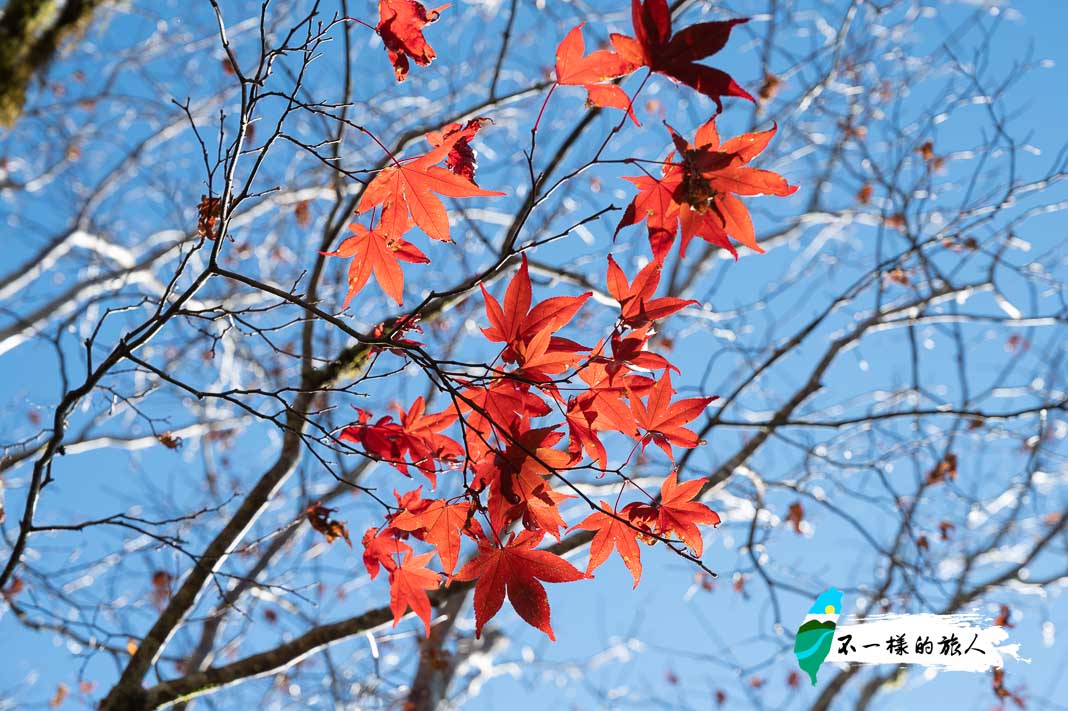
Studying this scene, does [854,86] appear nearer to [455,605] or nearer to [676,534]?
[455,605]

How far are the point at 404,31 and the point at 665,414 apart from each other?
2.00 feet

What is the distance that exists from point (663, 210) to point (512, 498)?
0.39m

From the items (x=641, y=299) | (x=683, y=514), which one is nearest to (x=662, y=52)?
(x=641, y=299)

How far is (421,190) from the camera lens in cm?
104

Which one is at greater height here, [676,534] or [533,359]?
[533,359]

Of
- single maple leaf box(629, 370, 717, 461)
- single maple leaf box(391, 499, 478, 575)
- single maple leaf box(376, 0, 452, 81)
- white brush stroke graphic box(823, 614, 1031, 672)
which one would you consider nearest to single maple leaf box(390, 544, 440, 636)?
single maple leaf box(391, 499, 478, 575)

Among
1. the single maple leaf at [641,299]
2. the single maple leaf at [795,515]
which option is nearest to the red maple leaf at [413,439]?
the single maple leaf at [641,299]

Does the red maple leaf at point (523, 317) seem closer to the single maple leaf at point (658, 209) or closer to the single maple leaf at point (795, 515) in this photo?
the single maple leaf at point (658, 209)

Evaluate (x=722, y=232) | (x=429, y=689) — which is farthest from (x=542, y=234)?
(x=722, y=232)

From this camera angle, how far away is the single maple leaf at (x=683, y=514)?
1029 millimetres

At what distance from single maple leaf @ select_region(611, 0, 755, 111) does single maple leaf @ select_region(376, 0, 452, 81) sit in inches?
12.1

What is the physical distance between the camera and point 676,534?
1031 mm

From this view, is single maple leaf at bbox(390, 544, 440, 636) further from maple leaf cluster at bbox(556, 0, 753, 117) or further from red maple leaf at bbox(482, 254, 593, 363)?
maple leaf cluster at bbox(556, 0, 753, 117)

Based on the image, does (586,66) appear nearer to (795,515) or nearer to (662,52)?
(662,52)
